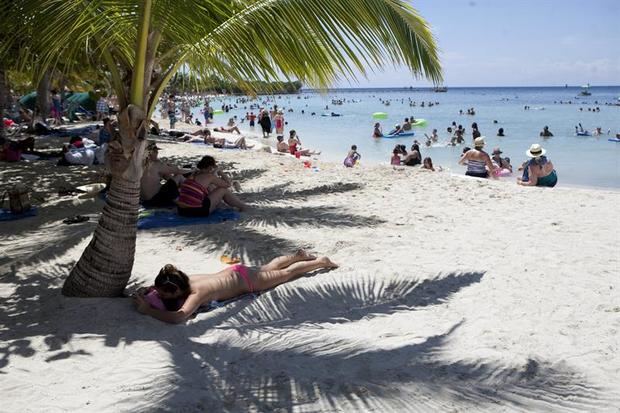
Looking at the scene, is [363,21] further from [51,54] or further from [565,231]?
[565,231]

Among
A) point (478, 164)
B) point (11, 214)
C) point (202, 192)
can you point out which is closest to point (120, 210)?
point (202, 192)

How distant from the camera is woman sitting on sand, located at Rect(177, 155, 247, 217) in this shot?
6320mm

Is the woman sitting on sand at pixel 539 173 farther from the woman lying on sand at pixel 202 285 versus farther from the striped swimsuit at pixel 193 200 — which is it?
the woman lying on sand at pixel 202 285

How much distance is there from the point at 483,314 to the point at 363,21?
214cm

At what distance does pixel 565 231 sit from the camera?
5758 mm

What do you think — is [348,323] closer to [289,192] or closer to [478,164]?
[289,192]

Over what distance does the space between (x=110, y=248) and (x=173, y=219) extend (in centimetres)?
237

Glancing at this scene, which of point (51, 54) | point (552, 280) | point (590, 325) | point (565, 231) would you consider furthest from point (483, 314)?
point (51, 54)

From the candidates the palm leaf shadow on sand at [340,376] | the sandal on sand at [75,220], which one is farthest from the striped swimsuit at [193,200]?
the palm leaf shadow on sand at [340,376]

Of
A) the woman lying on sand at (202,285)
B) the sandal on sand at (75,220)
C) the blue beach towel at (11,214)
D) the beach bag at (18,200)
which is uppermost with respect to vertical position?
the beach bag at (18,200)

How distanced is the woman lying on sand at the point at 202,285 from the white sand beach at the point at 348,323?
10 centimetres

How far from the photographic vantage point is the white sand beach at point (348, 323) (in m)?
2.67

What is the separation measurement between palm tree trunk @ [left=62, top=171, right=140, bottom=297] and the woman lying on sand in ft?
1.06

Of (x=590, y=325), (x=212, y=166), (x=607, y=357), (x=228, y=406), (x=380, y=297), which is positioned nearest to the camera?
(x=228, y=406)
